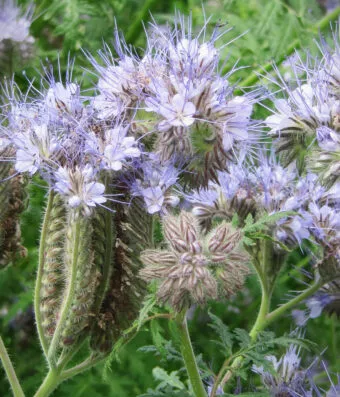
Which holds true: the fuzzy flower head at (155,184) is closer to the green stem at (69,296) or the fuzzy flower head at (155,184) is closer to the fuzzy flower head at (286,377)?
the green stem at (69,296)

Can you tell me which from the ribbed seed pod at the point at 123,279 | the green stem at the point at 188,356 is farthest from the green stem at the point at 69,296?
the green stem at the point at 188,356

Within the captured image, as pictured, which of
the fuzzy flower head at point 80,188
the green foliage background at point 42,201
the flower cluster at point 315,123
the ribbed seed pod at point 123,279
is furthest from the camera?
the green foliage background at point 42,201

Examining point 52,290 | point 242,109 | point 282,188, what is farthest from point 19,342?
point 242,109

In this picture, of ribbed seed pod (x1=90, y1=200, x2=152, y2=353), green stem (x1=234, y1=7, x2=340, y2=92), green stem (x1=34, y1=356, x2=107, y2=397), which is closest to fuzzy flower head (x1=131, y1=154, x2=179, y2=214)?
ribbed seed pod (x1=90, y1=200, x2=152, y2=353)

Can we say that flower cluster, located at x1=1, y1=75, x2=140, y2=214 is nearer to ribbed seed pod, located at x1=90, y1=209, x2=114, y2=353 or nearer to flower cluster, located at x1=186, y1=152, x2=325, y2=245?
ribbed seed pod, located at x1=90, y1=209, x2=114, y2=353

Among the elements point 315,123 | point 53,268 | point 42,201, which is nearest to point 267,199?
point 315,123

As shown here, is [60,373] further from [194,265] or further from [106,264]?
[194,265]
